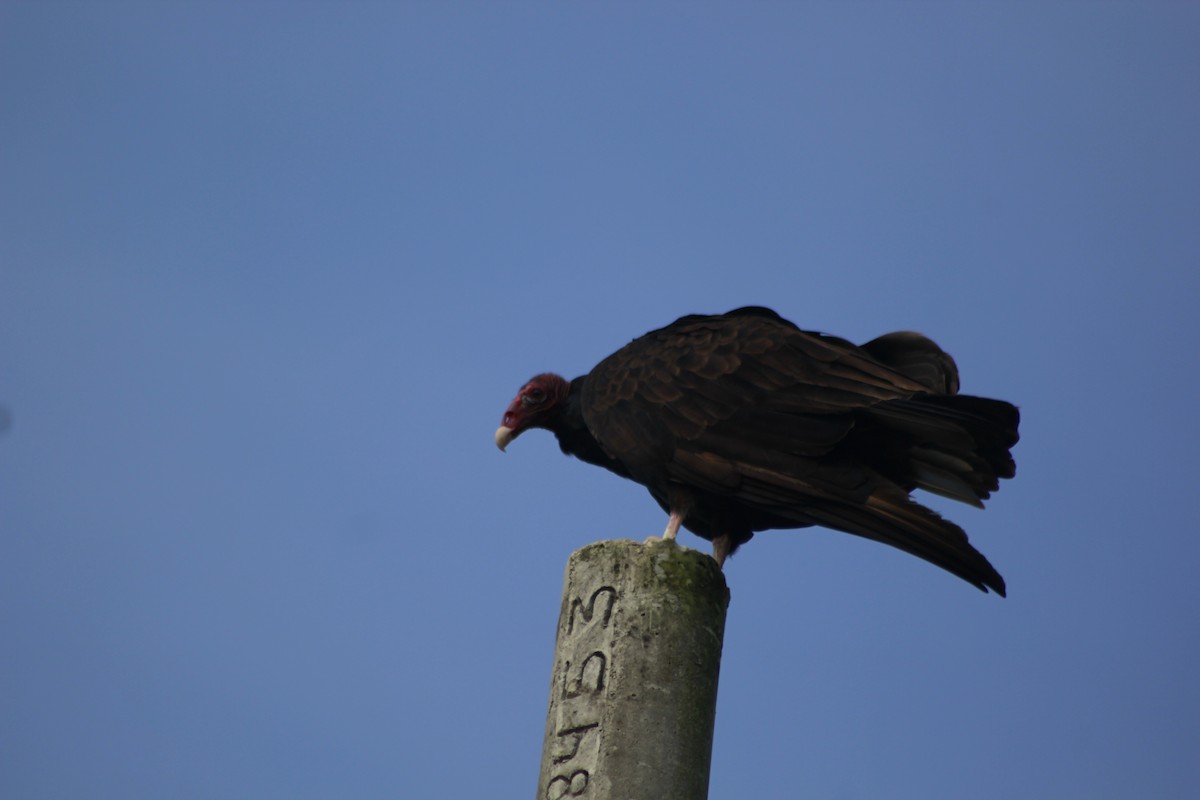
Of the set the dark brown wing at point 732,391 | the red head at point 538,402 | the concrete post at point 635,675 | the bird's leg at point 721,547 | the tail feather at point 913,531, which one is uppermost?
the red head at point 538,402

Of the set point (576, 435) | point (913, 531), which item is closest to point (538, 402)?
point (576, 435)

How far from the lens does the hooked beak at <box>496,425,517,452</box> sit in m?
5.95

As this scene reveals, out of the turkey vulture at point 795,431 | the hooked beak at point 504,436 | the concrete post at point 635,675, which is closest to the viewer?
the concrete post at point 635,675

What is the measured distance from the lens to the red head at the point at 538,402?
19.1 feet

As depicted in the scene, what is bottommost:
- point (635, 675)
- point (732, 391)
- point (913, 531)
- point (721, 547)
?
point (635, 675)

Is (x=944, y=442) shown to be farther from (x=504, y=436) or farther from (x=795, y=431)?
(x=504, y=436)

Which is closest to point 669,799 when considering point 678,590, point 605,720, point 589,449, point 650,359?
point 605,720

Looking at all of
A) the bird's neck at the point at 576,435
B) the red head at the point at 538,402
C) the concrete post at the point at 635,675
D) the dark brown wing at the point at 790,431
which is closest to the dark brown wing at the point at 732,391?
the dark brown wing at the point at 790,431

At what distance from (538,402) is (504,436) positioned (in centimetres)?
27

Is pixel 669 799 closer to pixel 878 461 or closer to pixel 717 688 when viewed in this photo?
pixel 717 688

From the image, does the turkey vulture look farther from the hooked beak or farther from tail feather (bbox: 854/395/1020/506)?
the hooked beak

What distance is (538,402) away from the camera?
5824mm

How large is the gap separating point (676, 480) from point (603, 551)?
79cm

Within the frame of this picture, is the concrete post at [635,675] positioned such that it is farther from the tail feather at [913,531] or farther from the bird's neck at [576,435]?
the bird's neck at [576,435]
